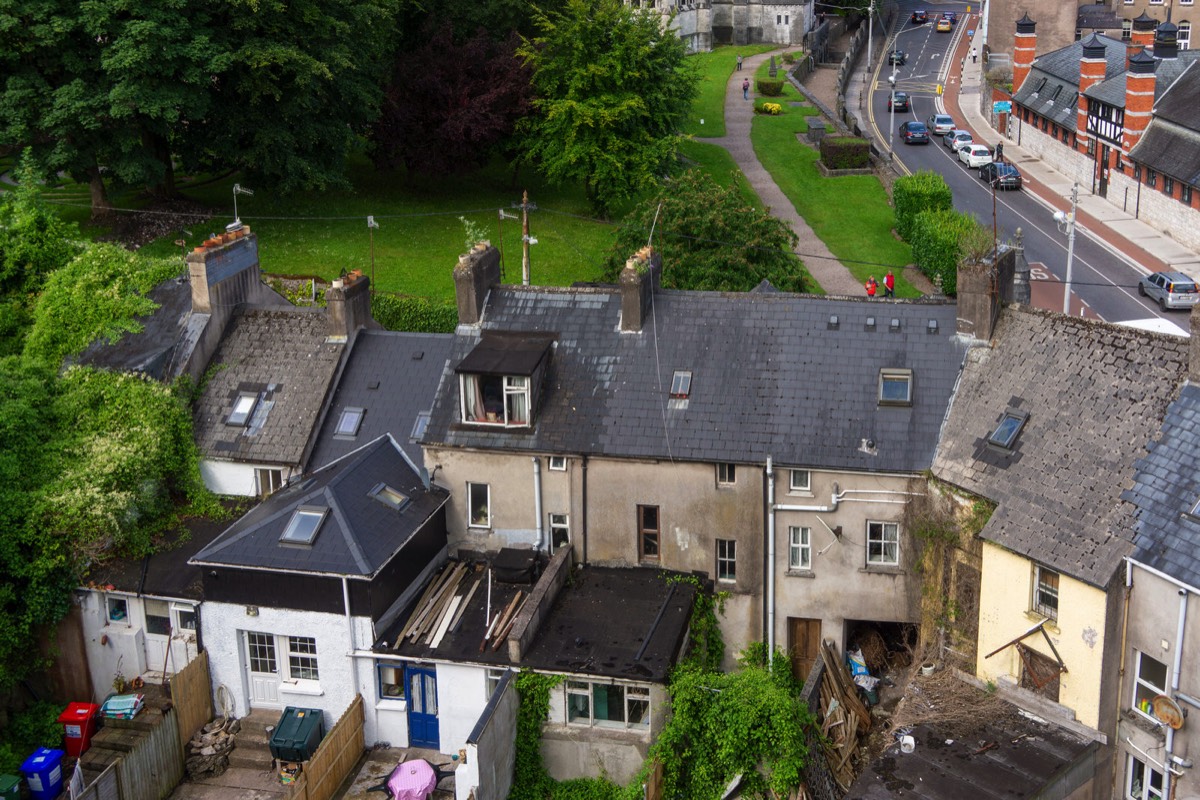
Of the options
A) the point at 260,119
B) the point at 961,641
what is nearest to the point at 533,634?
the point at 961,641

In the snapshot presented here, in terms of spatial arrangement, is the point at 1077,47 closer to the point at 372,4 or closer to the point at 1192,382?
the point at 372,4

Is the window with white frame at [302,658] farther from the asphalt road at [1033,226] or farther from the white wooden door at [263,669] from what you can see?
the asphalt road at [1033,226]

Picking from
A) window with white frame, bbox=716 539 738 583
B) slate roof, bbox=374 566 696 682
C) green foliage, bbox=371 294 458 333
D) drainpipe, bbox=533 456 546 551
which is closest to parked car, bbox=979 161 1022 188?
green foliage, bbox=371 294 458 333

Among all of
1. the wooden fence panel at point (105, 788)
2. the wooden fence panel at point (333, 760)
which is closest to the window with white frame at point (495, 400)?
the wooden fence panel at point (333, 760)

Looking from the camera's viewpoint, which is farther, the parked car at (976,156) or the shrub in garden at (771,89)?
the shrub in garden at (771,89)

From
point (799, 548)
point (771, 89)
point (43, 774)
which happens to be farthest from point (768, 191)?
point (43, 774)

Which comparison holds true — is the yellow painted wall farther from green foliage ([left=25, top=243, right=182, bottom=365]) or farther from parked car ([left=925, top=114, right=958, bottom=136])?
parked car ([left=925, top=114, right=958, bottom=136])

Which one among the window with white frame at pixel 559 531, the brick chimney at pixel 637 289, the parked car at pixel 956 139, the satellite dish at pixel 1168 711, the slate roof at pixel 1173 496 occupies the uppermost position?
the brick chimney at pixel 637 289

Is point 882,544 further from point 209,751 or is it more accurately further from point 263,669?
point 209,751
